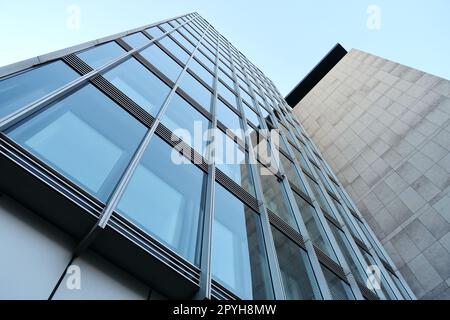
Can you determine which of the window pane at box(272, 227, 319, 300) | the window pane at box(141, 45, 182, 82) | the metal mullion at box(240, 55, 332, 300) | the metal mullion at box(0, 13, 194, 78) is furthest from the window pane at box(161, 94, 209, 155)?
the metal mullion at box(240, 55, 332, 300)

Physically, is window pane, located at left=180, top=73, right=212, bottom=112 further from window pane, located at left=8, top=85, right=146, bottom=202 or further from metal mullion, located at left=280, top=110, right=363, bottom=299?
metal mullion, located at left=280, top=110, right=363, bottom=299

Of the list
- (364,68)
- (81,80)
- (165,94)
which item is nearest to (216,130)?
(165,94)

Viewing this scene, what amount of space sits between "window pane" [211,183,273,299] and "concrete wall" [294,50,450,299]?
9.50m

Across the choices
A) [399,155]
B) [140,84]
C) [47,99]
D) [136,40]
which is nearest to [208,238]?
[47,99]

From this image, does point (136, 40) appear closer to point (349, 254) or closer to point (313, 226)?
point (313, 226)

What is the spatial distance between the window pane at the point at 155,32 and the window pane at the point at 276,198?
761cm

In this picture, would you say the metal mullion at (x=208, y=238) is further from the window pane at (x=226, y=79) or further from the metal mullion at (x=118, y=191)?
the window pane at (x=226, y=79)

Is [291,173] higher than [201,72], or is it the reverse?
[201,72]

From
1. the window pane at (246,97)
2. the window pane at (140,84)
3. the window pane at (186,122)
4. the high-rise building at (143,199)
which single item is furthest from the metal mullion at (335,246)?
the window pane at (140,84)

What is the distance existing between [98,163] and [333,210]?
11841 mm

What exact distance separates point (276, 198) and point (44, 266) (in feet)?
26.4

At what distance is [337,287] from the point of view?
32.8ft

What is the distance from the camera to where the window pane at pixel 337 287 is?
9664 mm
